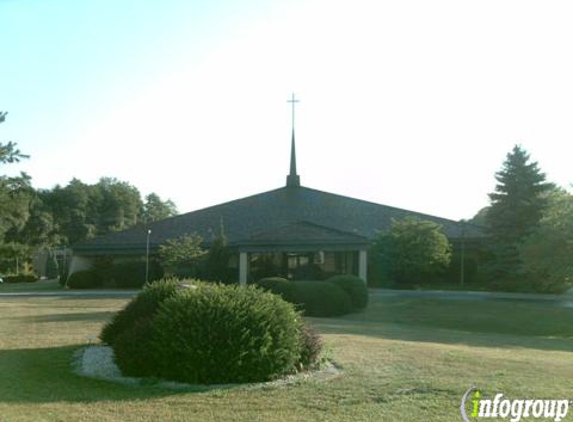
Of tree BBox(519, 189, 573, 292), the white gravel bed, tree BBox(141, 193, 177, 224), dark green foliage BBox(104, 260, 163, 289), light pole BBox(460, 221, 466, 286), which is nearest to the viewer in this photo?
the white gravel bed

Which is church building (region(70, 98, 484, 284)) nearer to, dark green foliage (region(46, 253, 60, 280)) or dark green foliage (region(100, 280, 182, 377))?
dark green foliage (region(46, 253, 60, 280))

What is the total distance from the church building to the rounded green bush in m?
14.3

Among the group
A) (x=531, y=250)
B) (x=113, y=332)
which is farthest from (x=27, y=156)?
(x=531, y=250)

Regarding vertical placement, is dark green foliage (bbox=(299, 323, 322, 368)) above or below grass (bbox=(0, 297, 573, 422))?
above

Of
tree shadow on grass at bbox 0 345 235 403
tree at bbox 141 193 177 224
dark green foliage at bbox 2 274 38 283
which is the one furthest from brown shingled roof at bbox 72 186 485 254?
tree at bbox 141 193 177 224

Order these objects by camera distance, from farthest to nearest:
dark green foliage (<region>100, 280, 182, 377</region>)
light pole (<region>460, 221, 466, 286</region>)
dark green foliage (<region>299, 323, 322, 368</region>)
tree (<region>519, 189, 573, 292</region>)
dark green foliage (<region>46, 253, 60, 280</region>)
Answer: dark green foliage (<region>46, 253, 60, 280</region>) < light pole (<region>460, 221, 466, 286</region>) < tree (<region>519, 189, 573, 292</region>) < dark green foliage (<region>299, 323, 322, 368</region>) < dark green foliage (<region>100, 280, 182, 377</region>)

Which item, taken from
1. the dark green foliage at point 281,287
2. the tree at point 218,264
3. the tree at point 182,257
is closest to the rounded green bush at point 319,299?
the dark green foliage at point 281,287

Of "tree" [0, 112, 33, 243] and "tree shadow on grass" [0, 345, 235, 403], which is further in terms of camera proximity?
"tree" [0, 112, 33, 243]

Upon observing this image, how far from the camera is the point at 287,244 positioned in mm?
40875

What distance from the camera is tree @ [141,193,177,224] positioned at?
105 m

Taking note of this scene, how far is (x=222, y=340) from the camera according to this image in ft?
28.2

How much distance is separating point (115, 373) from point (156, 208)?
10317 centimetres

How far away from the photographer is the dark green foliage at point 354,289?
87.9 ft

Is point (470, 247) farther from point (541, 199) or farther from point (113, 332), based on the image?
point (113, 332)
